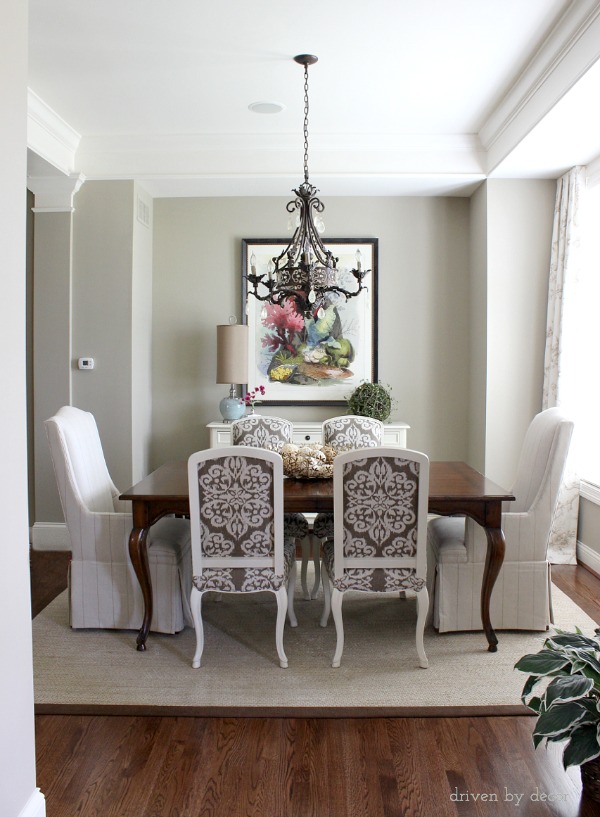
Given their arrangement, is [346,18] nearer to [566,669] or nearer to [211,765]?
[566,669]

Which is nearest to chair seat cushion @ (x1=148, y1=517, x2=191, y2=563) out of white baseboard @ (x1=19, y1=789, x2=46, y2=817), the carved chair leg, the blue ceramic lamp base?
the carved chair leg

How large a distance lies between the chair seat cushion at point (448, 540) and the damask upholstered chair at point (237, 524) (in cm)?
82

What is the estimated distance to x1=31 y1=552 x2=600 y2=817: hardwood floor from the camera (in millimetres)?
2086

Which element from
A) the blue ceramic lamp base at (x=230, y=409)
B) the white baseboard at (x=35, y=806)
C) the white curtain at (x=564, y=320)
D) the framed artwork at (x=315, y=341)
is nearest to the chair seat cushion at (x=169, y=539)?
the white baseboard at (x=35, y=806)

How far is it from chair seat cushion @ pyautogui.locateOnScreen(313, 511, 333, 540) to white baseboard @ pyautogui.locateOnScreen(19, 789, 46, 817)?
188 centimetres

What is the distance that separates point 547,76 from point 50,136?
121 inches

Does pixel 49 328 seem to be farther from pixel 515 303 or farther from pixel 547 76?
pixel 547 76

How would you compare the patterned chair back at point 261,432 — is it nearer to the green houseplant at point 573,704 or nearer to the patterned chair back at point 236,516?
the patterned chair back at point 236,516

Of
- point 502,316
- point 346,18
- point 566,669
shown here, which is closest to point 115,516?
point 566,669

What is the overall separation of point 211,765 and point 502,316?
363cm

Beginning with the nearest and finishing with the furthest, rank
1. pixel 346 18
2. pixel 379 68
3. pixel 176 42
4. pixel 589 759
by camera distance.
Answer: pixel 589 759 < pixel 346 18 < pixel 176 42 < pixel 379 68

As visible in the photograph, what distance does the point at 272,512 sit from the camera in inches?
117

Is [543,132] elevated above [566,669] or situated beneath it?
elevated above

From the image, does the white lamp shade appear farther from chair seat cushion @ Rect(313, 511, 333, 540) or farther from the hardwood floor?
the hardwood floor
